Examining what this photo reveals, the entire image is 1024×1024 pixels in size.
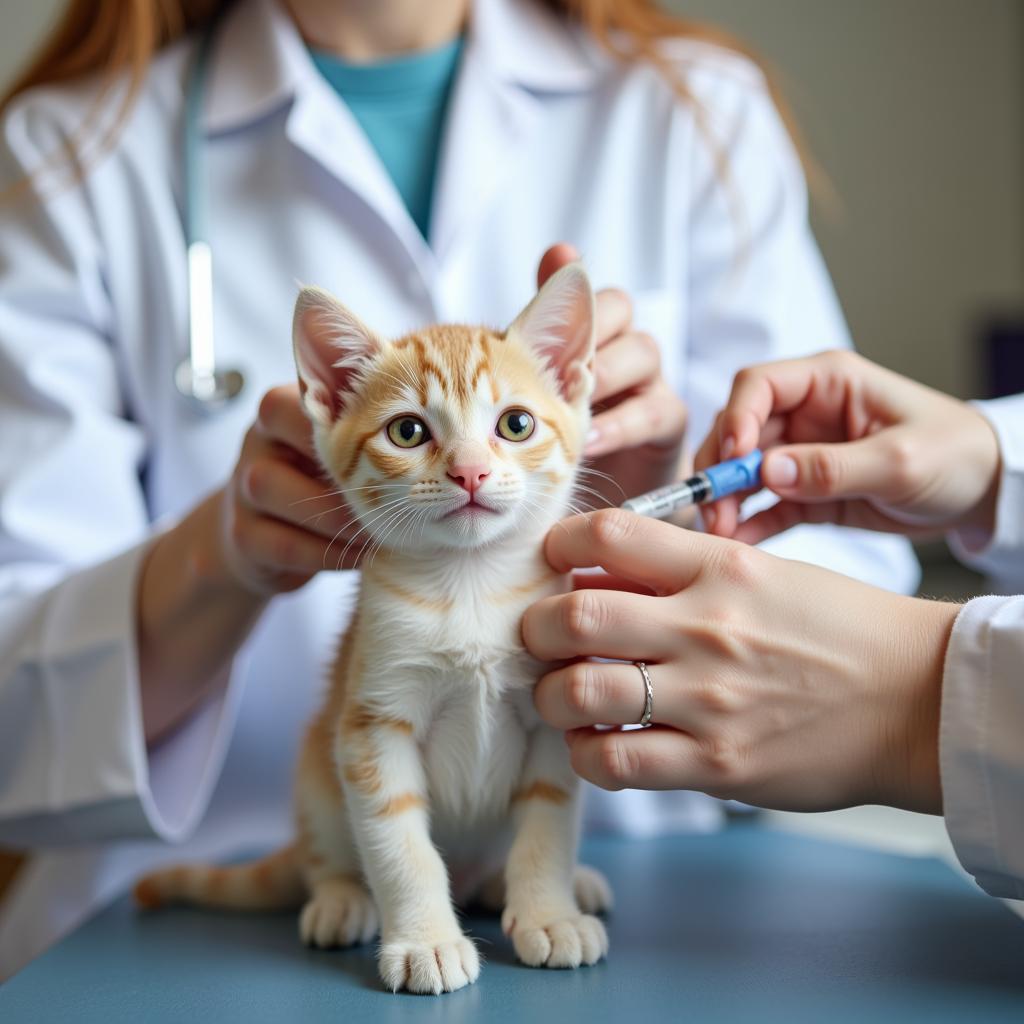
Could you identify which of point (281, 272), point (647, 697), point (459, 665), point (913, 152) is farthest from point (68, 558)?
point (913, 152)

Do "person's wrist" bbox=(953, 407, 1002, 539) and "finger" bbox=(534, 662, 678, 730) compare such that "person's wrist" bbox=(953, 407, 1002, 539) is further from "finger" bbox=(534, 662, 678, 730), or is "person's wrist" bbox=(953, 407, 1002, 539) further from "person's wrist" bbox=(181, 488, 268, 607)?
"person's wrist" bbox=(181, 488, 268, 607)

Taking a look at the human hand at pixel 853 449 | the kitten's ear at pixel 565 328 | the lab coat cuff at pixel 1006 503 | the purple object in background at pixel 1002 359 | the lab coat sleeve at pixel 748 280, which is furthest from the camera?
the purple object in background at pixel 1002 359

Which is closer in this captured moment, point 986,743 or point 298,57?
point 986,743

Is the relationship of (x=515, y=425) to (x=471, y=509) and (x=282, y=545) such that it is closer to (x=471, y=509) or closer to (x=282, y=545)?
(x=471, y=509)

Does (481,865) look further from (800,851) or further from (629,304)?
(629,304)

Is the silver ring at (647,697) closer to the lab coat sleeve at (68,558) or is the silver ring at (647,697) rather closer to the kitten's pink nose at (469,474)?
the kitten's pink nose at (469,474)

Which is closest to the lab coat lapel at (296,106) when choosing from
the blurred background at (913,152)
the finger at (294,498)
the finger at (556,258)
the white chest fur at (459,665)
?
the finger at (556,258)

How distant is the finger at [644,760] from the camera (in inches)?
25.7

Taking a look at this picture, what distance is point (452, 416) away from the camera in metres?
0.67

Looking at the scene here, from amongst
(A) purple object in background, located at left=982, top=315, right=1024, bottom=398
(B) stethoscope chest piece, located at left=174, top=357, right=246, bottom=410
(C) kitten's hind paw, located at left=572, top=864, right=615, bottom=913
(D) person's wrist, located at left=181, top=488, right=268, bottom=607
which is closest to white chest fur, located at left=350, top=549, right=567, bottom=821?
(C) kitten's hind paw, located at left=572, top=864, right=615, bottom=913

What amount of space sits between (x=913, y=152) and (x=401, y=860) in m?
2.84

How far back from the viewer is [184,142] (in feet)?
3.85

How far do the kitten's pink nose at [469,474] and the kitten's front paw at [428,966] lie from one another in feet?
0.90

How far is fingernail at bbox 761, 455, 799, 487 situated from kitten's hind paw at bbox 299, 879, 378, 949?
16.6 inches
